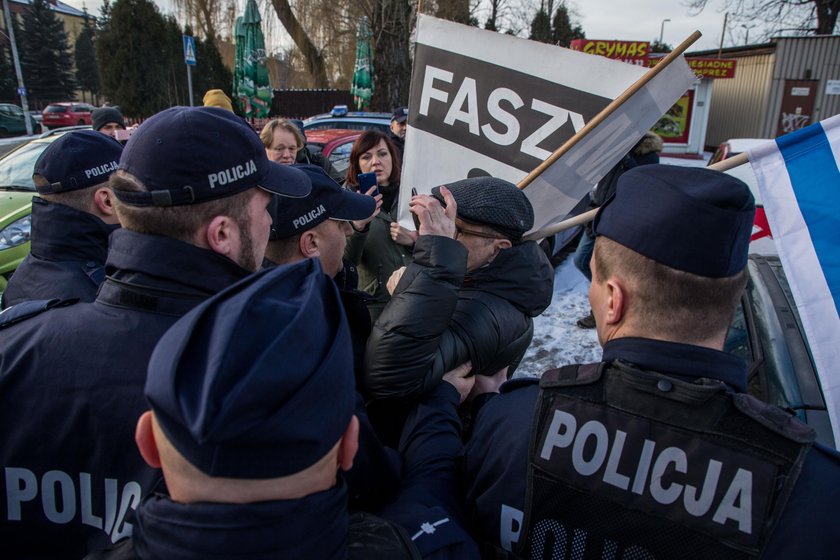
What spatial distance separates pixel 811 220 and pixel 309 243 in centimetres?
183

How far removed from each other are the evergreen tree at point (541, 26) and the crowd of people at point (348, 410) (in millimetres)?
40874

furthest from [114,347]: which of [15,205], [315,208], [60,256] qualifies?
[15,205]

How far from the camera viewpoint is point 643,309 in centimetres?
128

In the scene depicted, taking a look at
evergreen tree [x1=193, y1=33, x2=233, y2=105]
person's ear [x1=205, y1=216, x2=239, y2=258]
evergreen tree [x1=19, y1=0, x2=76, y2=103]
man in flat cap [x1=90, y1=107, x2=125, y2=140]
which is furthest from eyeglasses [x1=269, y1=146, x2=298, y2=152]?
evergreen tree [x1=19, y1=0, x2=76, y2=103]

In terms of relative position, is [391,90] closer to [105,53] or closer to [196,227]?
[196,227]

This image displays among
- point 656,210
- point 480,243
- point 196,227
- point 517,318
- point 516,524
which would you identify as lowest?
point 516,524

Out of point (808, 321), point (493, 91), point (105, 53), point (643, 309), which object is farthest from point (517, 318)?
point (105, 53)

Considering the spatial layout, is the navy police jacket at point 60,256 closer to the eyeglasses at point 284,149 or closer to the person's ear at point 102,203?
the person's ear at point 102,203

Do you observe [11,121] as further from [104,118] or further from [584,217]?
[584,217]

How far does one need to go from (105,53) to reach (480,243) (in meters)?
27.6

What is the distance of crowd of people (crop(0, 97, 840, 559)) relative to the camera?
2.61 ft

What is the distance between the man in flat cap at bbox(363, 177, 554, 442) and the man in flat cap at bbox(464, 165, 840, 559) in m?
0.42

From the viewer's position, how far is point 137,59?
2409cm

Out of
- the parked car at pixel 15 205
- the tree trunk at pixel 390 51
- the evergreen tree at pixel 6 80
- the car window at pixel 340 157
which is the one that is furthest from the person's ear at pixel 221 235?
the evergreen tree at pixel 6 80
